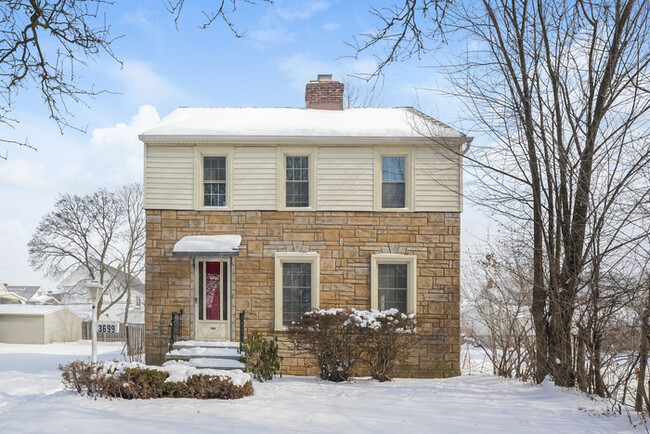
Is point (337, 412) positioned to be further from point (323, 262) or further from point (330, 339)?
point (323, 262)

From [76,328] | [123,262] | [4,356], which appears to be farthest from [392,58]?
[76,328]

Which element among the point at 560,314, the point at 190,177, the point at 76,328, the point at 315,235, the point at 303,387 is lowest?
the point at 76,328

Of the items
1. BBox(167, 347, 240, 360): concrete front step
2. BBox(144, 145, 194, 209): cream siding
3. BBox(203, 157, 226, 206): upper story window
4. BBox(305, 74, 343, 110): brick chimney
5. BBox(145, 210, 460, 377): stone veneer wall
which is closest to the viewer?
BBox(167, 347, 240, 360): concrete front step

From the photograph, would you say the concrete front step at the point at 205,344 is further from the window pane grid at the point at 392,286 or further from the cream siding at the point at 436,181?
the cream siding at the point at 436,181

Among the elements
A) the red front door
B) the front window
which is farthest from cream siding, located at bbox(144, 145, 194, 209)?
the front window

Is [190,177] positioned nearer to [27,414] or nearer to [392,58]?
[27,414]

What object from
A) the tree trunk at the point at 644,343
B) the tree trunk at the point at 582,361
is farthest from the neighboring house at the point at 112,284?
the tree trunk at the point at 644,343

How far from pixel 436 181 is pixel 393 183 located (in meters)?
0.99

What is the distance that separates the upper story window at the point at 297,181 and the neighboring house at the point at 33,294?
55.6 m

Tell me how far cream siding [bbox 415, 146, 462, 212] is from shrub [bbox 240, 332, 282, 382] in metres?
4.58

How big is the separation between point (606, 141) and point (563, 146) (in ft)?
2.23

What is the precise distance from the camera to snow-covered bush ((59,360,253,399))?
7.18 m

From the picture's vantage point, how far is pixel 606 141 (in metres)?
7.97

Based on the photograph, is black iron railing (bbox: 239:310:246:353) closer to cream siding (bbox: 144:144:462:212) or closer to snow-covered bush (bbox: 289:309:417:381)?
snow-covered bush (bbox: 289:309:417:381)
